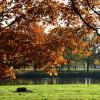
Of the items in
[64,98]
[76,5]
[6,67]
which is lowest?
[64,98]

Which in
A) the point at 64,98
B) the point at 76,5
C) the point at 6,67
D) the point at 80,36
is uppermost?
the point at 76,5

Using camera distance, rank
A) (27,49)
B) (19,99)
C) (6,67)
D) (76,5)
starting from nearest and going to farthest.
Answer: (76,5) → (27,49) → (6,67) → (19,99)

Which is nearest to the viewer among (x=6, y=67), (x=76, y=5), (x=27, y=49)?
(x=76, y=5)

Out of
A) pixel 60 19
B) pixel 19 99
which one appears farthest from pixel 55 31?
pixel 19 99

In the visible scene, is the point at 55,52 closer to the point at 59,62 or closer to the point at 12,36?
the point at 59,62

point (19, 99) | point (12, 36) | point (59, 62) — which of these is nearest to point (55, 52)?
point (59, 62)

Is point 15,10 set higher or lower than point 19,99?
higher

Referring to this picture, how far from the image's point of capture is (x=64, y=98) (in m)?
32.8

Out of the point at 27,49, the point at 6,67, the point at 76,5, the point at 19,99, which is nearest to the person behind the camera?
the point at 76,5

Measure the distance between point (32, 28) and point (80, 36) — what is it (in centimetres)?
383

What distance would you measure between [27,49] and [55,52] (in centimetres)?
227

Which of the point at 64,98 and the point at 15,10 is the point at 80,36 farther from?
the point at 64,98

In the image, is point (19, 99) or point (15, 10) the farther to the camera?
point (19, 99)

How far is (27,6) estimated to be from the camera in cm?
2417
